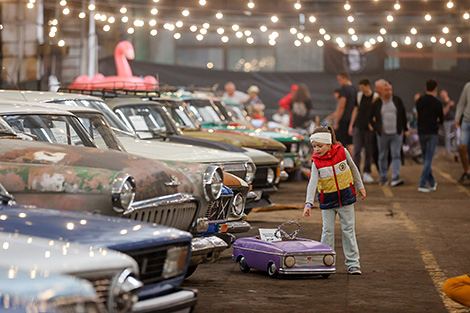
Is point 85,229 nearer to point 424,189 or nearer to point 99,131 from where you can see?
point 99,131

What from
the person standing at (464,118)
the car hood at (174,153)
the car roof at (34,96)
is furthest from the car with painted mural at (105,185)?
the person standing at (464,118)

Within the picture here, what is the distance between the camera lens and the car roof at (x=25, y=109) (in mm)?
7727

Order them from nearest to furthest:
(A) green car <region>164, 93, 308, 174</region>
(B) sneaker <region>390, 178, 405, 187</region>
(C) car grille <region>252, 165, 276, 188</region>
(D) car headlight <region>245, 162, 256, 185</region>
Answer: (D) car headlight <region>245, 162, 256, 185</region> < (C) car grille <region>252, 165, 276, 188</region> < (A) green car <region>164, 93, 308, 174</region> < (B) sneaker <region>390, 178, 405, 187</region>

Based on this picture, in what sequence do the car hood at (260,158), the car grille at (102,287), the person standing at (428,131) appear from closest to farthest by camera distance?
the car grille at (102,287) < the car hood at (260,158) < the person standing at (428,131)

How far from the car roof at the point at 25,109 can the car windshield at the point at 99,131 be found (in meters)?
0.58

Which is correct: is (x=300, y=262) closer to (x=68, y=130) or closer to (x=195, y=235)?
(x=195, y=235)

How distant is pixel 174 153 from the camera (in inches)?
396

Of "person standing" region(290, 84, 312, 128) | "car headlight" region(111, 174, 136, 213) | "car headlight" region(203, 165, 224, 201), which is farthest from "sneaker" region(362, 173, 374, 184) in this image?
"car headlight" region(111, 174, 136, 213)

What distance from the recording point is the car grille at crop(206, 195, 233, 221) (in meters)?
7.41

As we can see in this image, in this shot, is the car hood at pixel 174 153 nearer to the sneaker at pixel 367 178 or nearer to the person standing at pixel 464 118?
the person standing at pixel 464 118

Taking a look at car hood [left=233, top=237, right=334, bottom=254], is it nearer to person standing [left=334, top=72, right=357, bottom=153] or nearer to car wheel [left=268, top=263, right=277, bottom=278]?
car wheel [left=268, top=263, right=277, bottom=278]

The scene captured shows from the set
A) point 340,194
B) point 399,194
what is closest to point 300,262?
point 340,194

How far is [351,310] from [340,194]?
5.72 feet

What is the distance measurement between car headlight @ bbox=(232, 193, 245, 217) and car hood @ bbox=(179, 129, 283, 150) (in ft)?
17.3
